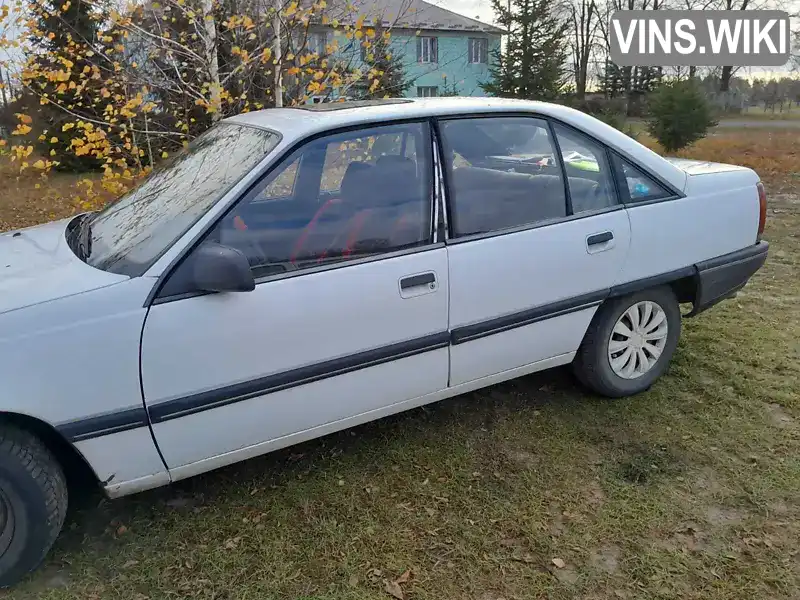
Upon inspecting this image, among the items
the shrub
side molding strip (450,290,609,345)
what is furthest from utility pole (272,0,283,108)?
the shrub

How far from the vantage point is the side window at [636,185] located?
11.4 ft

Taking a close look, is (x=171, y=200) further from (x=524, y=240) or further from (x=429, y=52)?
(x=429, y=52)

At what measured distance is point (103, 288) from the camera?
2.35 metres

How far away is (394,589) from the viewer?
2.41m

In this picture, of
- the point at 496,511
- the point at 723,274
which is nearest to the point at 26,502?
the point at 496,511

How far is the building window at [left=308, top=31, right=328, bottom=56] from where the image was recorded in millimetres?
6031

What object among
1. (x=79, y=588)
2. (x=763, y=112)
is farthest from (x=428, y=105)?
(x=763, y=112)

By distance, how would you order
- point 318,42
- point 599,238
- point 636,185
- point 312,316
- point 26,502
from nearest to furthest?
point 26,502 → point 312,316 → point 599,238 → point 636,185 → point 318,42

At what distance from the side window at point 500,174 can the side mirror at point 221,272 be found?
1043mm

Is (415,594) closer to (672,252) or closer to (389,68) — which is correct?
(672,252)

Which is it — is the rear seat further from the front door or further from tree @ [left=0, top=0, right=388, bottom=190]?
tree @ [left=0, top=0, right=388, bottom=190]

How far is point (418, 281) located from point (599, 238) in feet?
3.62

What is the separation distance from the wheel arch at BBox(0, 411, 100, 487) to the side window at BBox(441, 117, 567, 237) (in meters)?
1.82

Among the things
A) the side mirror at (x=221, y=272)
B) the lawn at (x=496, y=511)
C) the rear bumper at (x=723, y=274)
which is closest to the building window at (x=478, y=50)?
the rear bumper at (x=723, y=274)
